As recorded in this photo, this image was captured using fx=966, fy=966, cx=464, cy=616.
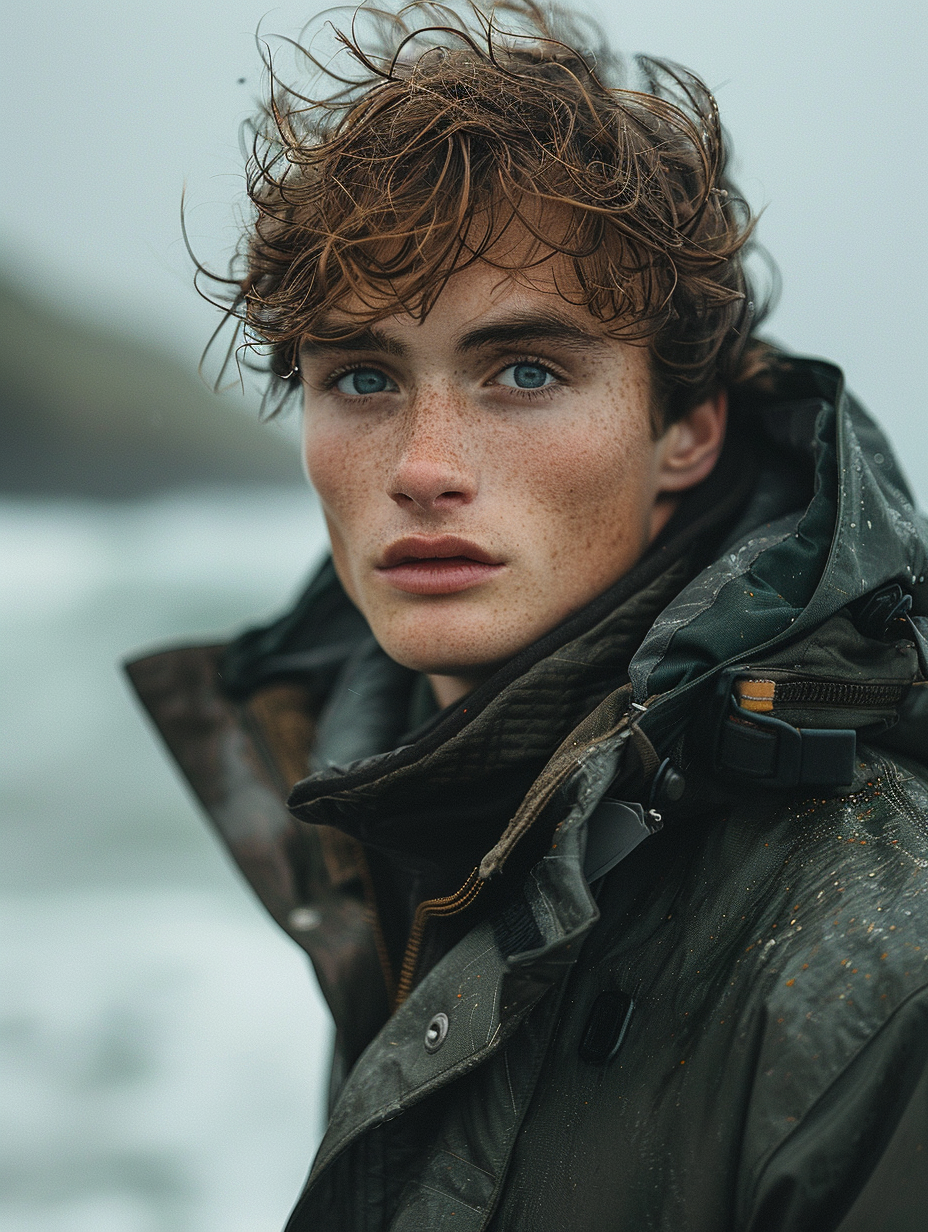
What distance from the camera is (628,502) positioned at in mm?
1241

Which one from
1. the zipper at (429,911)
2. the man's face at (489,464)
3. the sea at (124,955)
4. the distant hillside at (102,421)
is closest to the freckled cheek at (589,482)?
the man's face at (489,464)

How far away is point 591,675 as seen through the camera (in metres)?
1.13

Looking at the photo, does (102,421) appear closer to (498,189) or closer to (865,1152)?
(498,189)

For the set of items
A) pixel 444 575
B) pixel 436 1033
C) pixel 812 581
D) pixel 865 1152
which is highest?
pixel 444 575

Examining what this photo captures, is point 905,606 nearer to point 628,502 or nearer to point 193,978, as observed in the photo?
point 628,502

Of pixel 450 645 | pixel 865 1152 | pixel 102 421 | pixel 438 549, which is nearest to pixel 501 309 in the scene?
pixel 438 549

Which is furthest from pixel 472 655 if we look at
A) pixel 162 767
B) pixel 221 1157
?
pixel 162 767

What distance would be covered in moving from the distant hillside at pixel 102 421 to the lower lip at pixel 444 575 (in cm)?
525

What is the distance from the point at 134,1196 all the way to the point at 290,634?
63.7 inches

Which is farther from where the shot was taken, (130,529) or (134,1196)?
(130,529)

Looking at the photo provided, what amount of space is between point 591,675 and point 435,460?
31 centimetres

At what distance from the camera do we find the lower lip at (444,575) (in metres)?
1.18

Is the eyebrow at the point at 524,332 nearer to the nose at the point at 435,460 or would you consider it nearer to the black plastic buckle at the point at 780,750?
the nose at the point at 435,460

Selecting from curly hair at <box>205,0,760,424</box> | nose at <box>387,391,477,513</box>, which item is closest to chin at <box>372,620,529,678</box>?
nose at <box>387,391,477,513</box>
